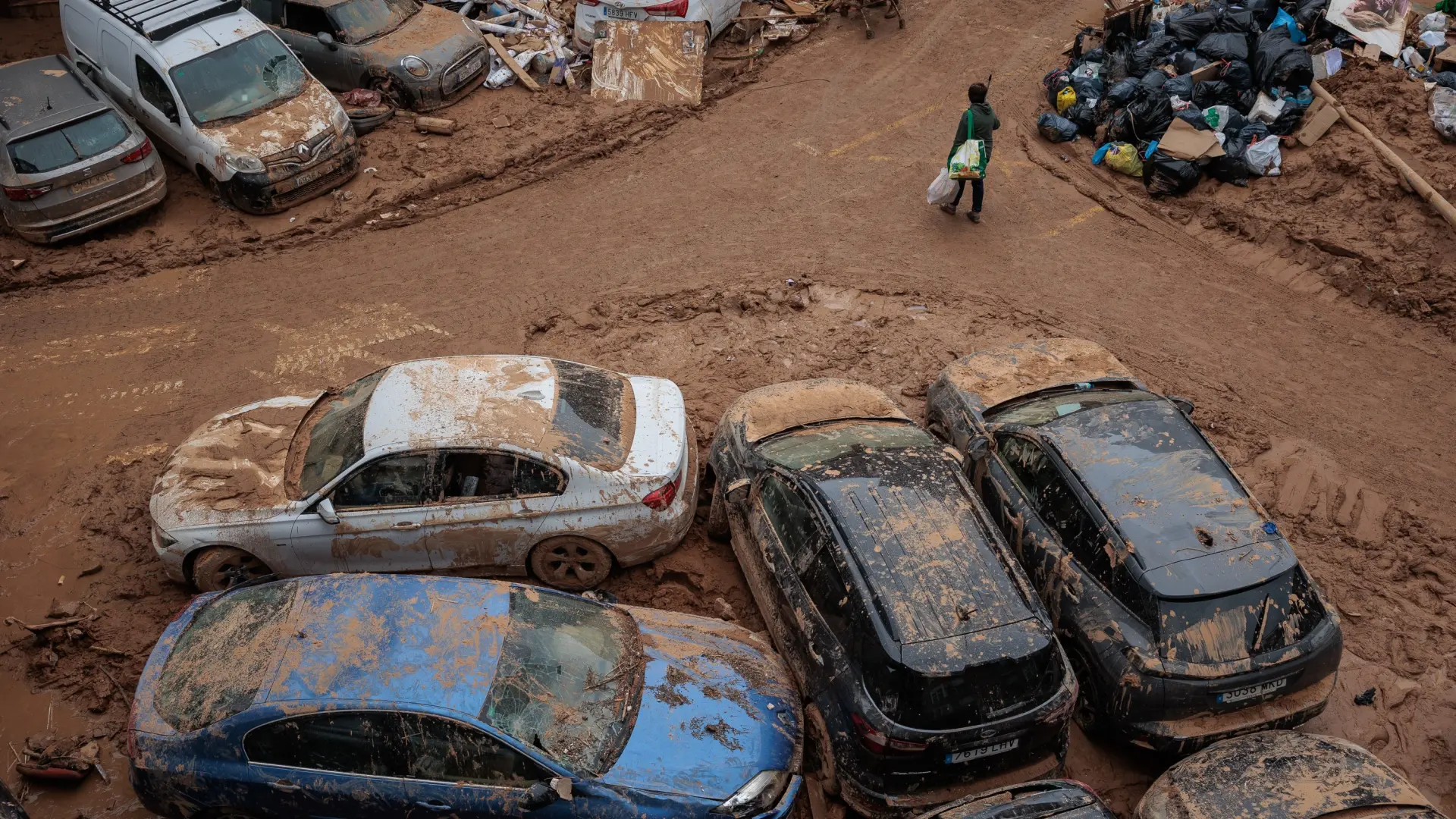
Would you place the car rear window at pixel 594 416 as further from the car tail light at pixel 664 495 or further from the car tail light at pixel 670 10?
the car tail light at pixel 670 10

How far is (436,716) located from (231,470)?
3.08 metres

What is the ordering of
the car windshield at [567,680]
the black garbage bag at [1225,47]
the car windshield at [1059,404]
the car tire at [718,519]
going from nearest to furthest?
the car windshield at [567,680] < the car windshield at [1059,404] < the car tire at [718,519] < the black garbage bag at [1225,47]

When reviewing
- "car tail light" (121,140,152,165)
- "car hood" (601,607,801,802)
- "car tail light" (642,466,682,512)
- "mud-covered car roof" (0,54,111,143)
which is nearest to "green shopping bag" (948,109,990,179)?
"car tail light" (642,466,682,512)

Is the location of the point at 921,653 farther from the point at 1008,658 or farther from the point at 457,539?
the point at 457,539

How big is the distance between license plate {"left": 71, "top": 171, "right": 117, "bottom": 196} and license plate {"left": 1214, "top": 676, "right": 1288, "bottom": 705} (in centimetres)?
1149

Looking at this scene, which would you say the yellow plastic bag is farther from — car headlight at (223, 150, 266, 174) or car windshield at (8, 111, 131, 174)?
car windshield at (8, 111, 131, 174)

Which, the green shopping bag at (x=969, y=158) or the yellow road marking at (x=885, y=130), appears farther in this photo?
the yellow road marking at (x=885, y=130)

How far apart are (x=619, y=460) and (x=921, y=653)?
2.59m

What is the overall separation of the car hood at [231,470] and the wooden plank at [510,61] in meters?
6.96

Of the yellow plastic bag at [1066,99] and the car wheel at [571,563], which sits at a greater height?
the yellow plastic bag at [1066,99]

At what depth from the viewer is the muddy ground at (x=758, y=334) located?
7238mm

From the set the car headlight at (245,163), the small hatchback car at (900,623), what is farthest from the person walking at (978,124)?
the car headlight at (245,163)

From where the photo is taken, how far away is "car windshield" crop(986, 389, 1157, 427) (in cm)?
739

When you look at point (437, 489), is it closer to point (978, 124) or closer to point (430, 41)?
point (978, 124)
